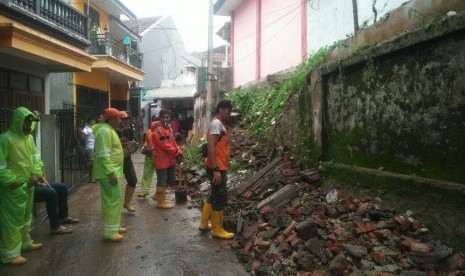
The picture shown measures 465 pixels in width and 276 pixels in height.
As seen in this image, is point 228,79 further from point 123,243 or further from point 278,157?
point 123,243

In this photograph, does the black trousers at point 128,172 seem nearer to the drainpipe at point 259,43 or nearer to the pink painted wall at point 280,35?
the pink painted wall at point 280,35

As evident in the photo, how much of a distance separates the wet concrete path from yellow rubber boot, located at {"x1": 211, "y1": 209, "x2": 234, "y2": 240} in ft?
0.28

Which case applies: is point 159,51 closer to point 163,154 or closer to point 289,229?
point 163,154

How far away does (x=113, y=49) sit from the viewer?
16.3 metres

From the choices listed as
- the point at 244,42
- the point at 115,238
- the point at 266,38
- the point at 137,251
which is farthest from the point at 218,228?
the point at 244,42

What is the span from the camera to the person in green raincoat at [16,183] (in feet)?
13.9

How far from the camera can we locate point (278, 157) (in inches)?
271

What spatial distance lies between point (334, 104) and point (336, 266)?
2.80 meters

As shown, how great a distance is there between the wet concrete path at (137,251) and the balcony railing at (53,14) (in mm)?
4603

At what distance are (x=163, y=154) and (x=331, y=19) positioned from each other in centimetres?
522

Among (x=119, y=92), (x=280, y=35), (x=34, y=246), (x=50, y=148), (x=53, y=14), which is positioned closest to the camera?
(x=34, y=246)

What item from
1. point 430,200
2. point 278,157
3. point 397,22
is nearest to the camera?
point 430,200

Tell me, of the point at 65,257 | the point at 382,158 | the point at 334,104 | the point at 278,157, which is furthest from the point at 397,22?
the point at 65,257

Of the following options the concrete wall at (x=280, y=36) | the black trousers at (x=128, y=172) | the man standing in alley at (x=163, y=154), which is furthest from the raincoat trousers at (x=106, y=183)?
the concrete wall at (x=280, y=36)
